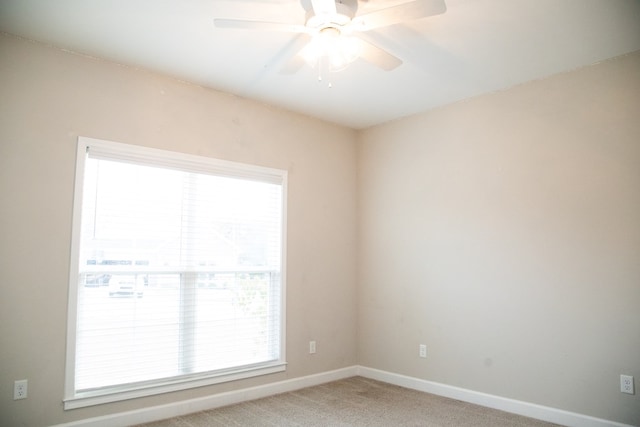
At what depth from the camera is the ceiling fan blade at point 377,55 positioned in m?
2.67

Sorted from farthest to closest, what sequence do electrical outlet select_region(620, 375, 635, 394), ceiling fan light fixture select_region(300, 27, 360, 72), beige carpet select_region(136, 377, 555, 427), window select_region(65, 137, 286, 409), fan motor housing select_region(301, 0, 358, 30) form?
beige carpet select_region(136, 377, 555, 427) < window select_region(65, 137, 286, 409) < electrical outlet select_region(620, 375, 635, 394) < ceiling fan light fixture select_region(300, 27, 360, 72) < fan motor housing select_region(301, 0, 358, 30)

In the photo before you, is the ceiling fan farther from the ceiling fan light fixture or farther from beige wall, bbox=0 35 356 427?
beige wall, bbox=0 35 356 427

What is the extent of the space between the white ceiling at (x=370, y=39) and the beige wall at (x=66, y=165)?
18 cm

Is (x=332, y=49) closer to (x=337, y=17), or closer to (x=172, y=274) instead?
(x=337, y=17)

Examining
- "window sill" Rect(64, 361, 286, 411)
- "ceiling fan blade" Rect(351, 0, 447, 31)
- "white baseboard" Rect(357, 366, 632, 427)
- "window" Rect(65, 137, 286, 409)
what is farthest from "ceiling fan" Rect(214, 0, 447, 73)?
"white baseboard" Rect(357, 366, 632, 427)

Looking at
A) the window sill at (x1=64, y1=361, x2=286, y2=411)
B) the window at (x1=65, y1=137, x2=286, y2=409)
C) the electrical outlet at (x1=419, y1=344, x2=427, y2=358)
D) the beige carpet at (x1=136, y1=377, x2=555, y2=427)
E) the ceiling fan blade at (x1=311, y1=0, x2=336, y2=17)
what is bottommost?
the beige carpet at (x1=136, y1=377, x2=555, y2=427)

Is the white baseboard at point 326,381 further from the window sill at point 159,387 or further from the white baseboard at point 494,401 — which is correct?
the window sill at point 159,387

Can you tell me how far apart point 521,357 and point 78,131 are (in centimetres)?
380

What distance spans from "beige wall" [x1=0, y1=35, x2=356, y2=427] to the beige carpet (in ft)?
0.79

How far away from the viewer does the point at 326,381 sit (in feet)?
14.9

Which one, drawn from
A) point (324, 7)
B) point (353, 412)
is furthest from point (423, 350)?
point (324, 7)

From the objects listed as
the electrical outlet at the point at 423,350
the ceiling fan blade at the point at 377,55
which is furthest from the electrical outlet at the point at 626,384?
the ceiling fan blade at the point at 377,55

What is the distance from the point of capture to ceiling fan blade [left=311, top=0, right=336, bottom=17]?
7.38 feet

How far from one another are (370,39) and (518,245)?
2.05m
